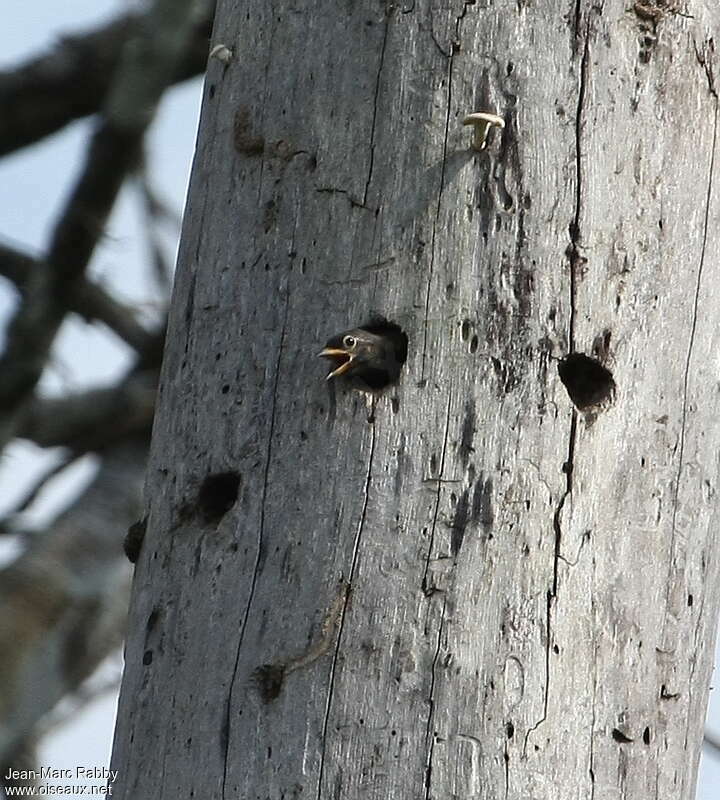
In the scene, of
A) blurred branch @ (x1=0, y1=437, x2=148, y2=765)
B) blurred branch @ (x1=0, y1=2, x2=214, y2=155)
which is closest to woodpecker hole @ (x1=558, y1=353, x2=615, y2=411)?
blurred branch @ (x1=0, y1=437, x2=148, y2=765)

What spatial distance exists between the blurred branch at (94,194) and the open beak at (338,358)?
207 cm

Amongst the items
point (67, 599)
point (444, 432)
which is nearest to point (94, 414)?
point (67, 599)

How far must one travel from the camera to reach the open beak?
231 centimetres

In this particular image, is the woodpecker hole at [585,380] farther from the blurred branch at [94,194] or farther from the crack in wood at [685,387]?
the blurred branch at [94,194]

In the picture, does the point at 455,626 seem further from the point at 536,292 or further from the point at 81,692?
the point at 81,692

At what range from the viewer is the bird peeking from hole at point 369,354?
2307 millimetres

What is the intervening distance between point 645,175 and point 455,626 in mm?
833

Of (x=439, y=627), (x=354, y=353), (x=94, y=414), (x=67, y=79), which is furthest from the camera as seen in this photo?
(x=67, y=79)

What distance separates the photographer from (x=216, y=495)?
→ 95.7 inches

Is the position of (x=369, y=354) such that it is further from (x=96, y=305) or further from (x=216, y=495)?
(x=96, y=305)

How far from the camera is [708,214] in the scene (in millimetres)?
2541

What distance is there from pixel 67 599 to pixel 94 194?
158cm

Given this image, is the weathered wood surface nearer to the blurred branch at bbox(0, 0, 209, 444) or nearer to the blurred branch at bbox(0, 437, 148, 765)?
the blurred branch at bbox(0, 0, 209, 444)

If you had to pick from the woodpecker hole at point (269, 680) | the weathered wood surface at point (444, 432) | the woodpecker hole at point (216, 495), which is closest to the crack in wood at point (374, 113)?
the weathered wood surface at point (444, 432)
